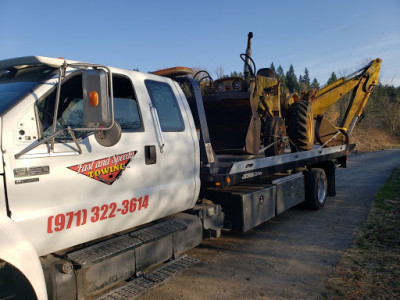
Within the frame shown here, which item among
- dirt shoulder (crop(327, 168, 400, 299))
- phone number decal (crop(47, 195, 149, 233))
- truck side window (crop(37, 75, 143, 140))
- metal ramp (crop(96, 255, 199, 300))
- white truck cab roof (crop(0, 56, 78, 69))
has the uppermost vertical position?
white truck cab roof (crop(0, 56, 78, 69))

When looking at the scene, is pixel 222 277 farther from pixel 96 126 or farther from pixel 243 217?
pixel 96 126

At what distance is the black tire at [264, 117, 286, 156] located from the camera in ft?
20.5

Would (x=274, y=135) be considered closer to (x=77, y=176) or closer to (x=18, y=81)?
(x=77, y=176)

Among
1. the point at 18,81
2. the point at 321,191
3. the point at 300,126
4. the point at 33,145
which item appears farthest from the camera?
the point at 321,191

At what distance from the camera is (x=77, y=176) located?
274cm

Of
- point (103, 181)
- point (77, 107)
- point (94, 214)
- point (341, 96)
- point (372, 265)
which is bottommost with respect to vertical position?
point (372, 265)

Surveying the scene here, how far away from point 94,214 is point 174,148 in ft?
3.90

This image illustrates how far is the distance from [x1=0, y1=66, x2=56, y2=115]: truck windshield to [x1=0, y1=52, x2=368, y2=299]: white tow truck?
0.04 feet

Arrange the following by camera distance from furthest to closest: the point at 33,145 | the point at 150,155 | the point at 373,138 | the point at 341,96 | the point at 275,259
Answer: the point at 373,138 < the point at 341,96 < the point at 275,259 < the point at 150,155 < the point at 33,145

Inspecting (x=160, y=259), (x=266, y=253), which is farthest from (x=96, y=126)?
(x=266, y=253)

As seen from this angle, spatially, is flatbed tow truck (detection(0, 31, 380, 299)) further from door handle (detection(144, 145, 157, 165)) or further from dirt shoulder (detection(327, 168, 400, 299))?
dirt shoulder (detection(327, 168, 400, 299))

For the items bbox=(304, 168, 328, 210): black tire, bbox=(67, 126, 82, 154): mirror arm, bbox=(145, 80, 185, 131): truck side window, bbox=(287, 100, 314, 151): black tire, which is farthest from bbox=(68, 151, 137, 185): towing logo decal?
bbox=(304, 168, 328, 210): black tire

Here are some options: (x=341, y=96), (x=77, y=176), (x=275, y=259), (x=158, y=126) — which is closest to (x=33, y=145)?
(x=77, y=176)

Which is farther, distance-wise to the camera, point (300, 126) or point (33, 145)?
point (300, 126)
